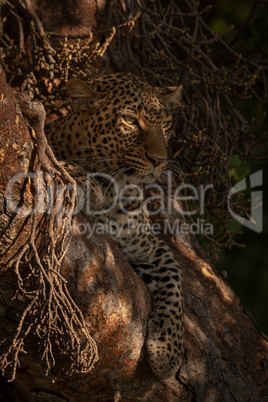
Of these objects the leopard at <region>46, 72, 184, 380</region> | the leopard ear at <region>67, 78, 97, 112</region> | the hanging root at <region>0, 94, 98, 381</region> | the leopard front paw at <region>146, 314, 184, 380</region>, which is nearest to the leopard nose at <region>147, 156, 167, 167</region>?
the leopard at <region>46, 72, 184, 380</region>

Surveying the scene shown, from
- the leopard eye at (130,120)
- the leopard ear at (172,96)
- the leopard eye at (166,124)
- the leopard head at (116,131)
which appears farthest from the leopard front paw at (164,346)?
the leopard ear at (172,96)

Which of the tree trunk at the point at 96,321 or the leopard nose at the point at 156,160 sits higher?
the leopard nose at the point at 156,160

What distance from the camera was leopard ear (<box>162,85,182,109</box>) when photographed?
184 inches

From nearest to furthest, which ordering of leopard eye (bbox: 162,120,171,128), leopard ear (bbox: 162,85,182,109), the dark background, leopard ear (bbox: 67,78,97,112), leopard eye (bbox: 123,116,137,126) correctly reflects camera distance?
leopard ear (bbox: 67,78,97,112)
leopard eye (bbox: 123,116,137,126)
leopard eye (bbox: 162,120,171,128)
leopard ear (bbox: 162,85,182,109)
the dark background

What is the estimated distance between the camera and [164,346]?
362 cm

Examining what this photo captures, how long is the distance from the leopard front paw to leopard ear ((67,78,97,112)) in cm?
163

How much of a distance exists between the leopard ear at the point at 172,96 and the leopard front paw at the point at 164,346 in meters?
1.88

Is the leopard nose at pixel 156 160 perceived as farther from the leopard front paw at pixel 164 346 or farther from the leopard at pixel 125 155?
the leopard front paw at pixel 164 346

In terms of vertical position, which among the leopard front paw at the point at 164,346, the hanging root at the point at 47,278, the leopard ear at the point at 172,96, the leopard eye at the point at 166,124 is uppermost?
the leopard ear at the point at 172,96

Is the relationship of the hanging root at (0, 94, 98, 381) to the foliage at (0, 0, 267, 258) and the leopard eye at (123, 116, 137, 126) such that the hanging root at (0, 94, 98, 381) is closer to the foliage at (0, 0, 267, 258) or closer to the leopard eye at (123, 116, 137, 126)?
the leopard eye at (123, 116, 137, 126)

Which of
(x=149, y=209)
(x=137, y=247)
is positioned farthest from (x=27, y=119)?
(x=149, y=209)

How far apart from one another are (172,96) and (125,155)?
0.87 m

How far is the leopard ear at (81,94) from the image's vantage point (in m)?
4.08

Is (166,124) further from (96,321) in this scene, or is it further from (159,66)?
(96,321)
